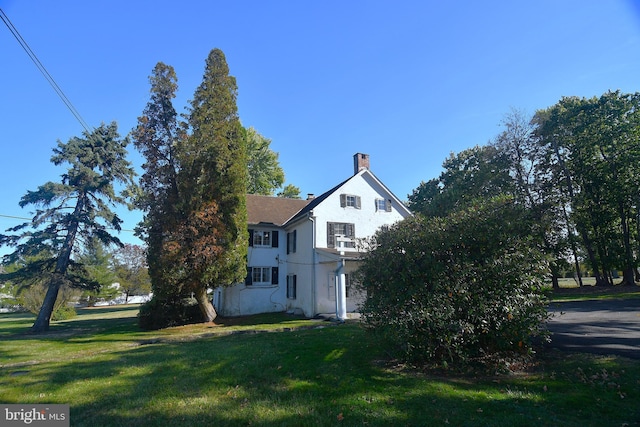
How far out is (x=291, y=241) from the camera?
22047mm

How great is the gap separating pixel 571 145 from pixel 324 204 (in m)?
23.3

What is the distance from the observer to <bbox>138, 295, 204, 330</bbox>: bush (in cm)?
1736

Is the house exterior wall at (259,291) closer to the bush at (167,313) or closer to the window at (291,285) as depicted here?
the window at (291,285)

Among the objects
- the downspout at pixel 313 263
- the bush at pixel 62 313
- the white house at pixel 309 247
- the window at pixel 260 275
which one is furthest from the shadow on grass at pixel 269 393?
the bush at pixel 62 313

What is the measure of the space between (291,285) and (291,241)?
9.47 ft

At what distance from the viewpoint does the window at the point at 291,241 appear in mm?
21594

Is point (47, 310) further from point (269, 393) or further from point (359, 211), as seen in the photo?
point (269, 393)

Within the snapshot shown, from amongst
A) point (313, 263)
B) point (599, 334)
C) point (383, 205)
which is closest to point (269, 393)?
point (599, 334)

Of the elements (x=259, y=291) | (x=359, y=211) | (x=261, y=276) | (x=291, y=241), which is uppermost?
(x=359, y=211)

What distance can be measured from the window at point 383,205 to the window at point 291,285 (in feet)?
23.6

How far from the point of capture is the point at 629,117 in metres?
26.6

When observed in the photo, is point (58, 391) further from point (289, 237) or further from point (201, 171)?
point (289, 237)

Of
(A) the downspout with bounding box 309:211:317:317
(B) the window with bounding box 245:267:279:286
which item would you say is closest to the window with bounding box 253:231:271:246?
(B) the window with bounding box 245:267:279:286

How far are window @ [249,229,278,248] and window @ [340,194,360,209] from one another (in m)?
5.14
